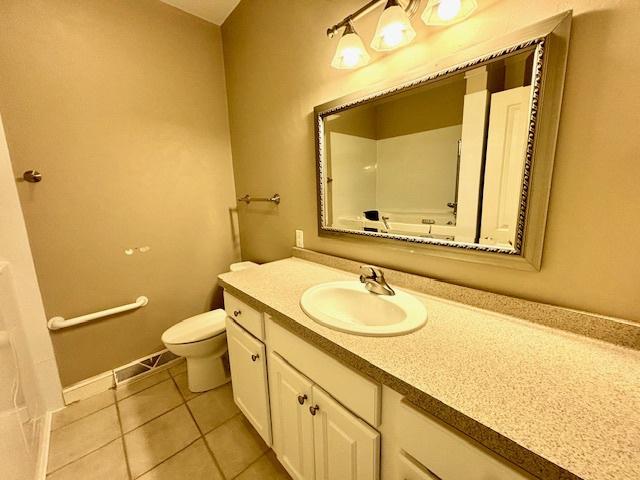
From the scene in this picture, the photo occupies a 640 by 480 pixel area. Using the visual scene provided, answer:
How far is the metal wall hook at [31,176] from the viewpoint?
51.5 inches

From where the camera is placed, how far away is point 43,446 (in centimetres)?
128

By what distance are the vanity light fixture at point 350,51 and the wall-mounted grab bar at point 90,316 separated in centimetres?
178

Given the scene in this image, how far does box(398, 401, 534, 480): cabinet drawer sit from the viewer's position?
17.6 inches

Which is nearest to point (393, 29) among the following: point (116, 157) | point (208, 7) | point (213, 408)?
point (208, 7)

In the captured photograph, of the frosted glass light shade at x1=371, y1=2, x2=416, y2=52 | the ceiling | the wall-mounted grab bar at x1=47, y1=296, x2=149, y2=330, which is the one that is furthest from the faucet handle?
the ceiling

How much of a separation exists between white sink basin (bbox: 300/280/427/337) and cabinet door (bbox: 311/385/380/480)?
0.75 ft

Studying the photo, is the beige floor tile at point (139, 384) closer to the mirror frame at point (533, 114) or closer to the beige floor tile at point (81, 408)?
the beige floor tile at point (81, 408)

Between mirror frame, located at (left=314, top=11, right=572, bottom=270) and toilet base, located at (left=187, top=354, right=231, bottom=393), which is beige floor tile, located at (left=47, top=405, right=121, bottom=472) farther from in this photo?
mirror frame, located at (left=314, top=11, right=572, bottom=270)

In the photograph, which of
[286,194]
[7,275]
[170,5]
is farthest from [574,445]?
[170,5]

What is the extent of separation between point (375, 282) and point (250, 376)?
0.71 meters

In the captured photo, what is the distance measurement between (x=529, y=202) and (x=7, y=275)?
2183mm

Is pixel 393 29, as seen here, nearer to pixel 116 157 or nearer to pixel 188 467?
pixel 116 157

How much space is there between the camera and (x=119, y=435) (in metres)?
1.36

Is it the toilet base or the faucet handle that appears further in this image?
the toilet base
